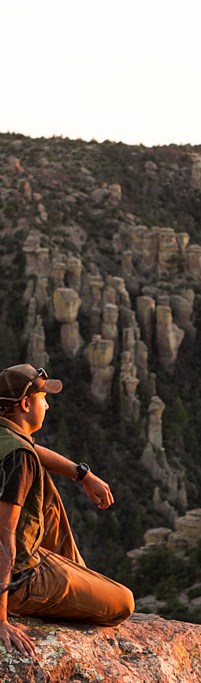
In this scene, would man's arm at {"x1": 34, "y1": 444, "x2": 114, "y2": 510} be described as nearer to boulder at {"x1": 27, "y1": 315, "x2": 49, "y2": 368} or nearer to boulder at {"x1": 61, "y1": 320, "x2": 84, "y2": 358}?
boulder at {"x1": 27, "y1": 315, "x2": 49, "y2": 368}

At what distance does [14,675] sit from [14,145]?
196 ft

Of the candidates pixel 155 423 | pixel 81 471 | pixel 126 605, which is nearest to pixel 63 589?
pixel 126 605

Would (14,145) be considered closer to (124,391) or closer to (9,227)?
(9,227)

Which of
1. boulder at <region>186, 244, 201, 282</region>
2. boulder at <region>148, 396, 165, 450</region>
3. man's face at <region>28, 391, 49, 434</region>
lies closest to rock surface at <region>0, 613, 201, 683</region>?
man's face at <region>28, 391, 49, 434</region>

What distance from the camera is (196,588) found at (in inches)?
751

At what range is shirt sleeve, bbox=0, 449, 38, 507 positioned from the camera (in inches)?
167

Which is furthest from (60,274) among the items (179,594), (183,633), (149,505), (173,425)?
(183,633)

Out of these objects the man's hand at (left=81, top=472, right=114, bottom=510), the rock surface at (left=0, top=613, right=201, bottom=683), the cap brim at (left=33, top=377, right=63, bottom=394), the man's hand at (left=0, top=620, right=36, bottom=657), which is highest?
the cap brim at (left=33, top=377, right=63, bottom=394)

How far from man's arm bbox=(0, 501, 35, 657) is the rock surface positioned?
42 mm

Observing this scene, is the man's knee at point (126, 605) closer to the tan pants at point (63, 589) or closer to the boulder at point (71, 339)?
the tan pants at point (63, 589)

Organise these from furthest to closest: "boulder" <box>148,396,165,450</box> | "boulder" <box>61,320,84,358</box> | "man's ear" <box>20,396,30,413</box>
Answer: "boulder" <box>61,320,84,358</box>, "boulder" <box>148,396,165,450</box>, "man's ear" <box>20,396,30,413</box>

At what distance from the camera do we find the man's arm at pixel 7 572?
4.14 m

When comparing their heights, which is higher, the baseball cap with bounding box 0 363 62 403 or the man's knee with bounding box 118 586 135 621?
the baseball cap with bounding box 0 363 62 403

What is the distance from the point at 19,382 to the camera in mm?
4711
